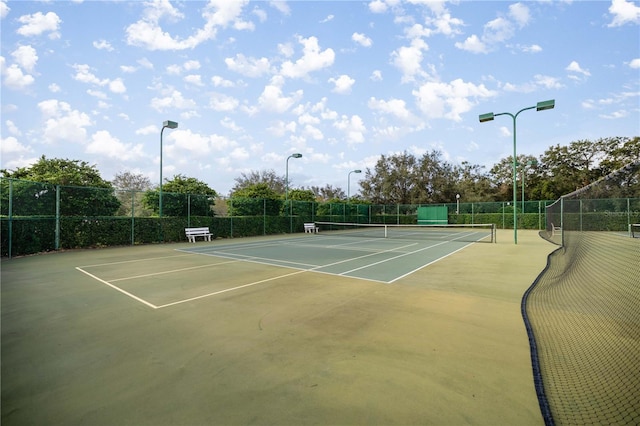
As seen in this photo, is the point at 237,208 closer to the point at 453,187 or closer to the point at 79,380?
the point at 79,380

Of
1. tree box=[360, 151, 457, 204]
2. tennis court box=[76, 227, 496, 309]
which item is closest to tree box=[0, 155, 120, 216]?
tennis court box=[76, 227, 496, 309]

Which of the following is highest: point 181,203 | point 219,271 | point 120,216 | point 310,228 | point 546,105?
point 546,105

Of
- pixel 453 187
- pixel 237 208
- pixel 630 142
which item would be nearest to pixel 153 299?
pixel 237 208

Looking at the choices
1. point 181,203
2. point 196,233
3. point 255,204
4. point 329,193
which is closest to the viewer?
point 196,233

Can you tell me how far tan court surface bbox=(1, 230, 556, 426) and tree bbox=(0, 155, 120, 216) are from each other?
7586mm

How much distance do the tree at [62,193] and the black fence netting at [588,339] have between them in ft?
46.9

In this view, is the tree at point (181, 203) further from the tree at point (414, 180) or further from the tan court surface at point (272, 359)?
the tree at point (414, 180)

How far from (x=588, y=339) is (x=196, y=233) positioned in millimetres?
15260

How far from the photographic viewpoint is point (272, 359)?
285 cm

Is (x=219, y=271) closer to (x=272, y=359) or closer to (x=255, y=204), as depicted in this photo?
(x=272, y=359)

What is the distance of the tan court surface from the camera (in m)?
2.10

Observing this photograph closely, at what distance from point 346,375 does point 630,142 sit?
42.0 meters

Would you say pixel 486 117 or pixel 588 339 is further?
pixel 486 117

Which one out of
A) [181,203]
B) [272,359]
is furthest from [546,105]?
[181,203]
